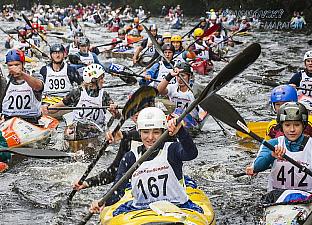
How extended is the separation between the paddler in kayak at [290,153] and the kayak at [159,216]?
0.62 meters

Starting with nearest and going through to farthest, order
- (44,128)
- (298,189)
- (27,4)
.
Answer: (298,189) < (44,128) < (27,4)

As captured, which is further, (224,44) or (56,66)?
(224,44)

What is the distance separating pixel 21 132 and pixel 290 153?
5.26m

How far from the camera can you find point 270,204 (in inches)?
240

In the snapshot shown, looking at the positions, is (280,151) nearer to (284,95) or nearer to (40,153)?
(284,95)

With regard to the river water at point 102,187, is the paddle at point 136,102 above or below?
above

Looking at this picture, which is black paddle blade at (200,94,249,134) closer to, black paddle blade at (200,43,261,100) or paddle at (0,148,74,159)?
black paddle blade at (200,43,261,100)

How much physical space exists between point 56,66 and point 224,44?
14.4 m

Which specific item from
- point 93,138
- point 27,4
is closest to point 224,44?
point 93,138

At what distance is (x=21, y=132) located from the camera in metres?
→ 10.4

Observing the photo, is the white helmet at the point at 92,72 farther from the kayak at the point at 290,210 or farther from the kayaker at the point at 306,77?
the kayak at the point at 290,210

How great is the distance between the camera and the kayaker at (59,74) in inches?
473

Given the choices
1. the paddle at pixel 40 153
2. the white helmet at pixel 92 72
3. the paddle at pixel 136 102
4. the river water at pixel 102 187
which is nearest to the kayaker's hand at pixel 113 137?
the paddle at pixel 136 102

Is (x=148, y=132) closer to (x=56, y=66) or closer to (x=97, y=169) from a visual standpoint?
(x=97, y=169)
